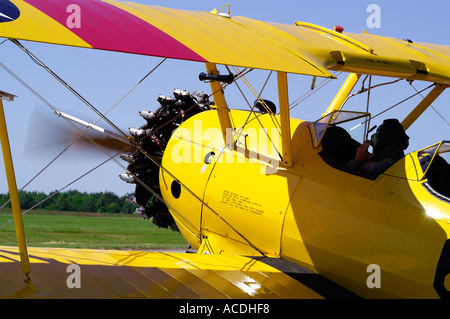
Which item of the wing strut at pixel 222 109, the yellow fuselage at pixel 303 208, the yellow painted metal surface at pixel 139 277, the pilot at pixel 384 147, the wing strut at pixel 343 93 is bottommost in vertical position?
the yellow painted metal surface at pixel 139 277

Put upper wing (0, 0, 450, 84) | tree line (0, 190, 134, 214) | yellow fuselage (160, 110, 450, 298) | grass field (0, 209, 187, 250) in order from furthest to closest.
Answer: tree line (0, 190, 134, 214)
grass field (0, 209, 187, 250)
yellow fuselage (160, 110, 450, 298)
upper wing (0, 0, 450, 84)

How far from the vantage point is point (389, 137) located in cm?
571

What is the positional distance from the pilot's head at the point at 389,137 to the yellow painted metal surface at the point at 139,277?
1.46 meters

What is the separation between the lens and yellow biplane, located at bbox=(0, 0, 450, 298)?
15.8 feet

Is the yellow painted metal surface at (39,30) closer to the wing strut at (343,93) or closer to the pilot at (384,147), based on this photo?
the pilot at (384,147)

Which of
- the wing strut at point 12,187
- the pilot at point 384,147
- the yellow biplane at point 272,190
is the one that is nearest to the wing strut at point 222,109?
the yellow biplane at point 272,190

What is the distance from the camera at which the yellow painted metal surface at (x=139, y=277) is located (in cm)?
497

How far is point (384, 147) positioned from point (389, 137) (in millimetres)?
99

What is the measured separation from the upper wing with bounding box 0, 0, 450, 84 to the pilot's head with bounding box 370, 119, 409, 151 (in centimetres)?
47

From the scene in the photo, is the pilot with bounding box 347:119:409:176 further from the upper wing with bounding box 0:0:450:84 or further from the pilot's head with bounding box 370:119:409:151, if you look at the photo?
the upper wing with bounding box 0:0:450:84

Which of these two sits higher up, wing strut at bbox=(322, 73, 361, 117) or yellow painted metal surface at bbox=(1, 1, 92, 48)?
wing strut at bbox=(322, 73, 361, 117)

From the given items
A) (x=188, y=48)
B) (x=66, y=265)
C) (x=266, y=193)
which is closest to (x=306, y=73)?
(x=188, y=48)

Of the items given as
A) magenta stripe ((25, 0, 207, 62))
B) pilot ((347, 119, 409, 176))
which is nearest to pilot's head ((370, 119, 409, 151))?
pilot ((347, 119, 409, 176))
